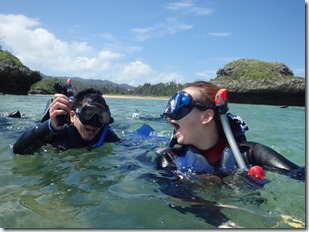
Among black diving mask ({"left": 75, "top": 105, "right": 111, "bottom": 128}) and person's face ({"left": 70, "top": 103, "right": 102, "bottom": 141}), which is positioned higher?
black diving mask ({"left": 75, "top": 105, "right": 111, "bottom": 128})

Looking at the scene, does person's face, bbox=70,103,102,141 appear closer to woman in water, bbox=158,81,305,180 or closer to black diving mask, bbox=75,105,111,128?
black diving mask, bbox=75,105,111,128

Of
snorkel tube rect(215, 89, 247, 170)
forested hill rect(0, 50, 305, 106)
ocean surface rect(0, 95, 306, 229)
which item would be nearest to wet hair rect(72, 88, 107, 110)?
ocean surface rect(0, 95, 306, 229)

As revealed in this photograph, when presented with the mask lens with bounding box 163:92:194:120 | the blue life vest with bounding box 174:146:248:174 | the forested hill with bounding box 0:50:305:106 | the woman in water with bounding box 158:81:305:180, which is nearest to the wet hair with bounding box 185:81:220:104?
the woman in water with bounding box 158:81:305:180

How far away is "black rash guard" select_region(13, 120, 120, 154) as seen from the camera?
143 inches

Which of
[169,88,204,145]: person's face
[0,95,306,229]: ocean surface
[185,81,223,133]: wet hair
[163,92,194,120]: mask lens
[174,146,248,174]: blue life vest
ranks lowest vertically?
[0,95,306,229]: ocean surface

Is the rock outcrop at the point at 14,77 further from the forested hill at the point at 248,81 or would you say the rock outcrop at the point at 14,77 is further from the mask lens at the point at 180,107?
the mask lens at the point at 180,107

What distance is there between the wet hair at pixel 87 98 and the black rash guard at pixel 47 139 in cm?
31

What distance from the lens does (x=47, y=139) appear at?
147 inches

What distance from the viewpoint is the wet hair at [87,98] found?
3.97 metres

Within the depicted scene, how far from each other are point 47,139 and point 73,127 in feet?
1.26

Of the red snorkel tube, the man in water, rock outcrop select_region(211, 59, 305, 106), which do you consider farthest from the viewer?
rock outcrop select_region(211, 59, 305, 106)

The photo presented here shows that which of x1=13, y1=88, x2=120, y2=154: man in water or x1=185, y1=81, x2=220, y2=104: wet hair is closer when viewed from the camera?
x1=185, y1=81, x2=220, y2=104: wet hair

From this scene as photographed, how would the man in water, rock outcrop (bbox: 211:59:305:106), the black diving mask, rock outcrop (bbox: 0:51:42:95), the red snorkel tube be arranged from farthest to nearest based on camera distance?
rock outcrop (bbox: 211:59:305:106)
rock outcrop (bbox: 0:51:42:95)
the black diving mask
the man in water
the red snorkel tube

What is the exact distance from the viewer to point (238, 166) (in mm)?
2676
